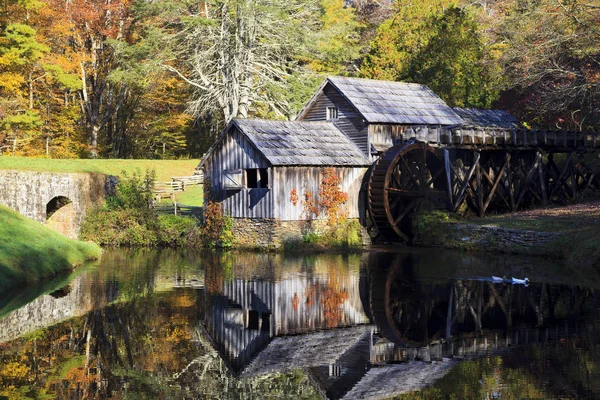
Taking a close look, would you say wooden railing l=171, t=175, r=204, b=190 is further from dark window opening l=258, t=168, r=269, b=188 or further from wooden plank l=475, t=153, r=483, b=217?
wooden plank l=475, t=153, r=483, b=217

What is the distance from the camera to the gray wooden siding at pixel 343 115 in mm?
33719

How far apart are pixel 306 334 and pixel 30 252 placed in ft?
34.3

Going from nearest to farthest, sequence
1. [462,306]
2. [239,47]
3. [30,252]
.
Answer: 1. [462,306]
2. [30,252]
3. [239,47]

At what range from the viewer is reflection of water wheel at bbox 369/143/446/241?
31.8 m

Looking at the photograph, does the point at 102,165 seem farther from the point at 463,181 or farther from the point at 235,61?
the point at 463,181

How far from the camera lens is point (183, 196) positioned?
45.6 meters

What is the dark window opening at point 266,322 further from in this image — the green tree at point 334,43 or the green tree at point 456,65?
the green tree at point 334,43

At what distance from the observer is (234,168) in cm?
3197

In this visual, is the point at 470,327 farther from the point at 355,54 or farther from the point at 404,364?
the point at 355,54

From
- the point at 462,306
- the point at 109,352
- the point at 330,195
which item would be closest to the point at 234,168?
the point at 330,195

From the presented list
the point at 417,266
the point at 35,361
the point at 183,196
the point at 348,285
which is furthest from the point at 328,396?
the point at 183,196

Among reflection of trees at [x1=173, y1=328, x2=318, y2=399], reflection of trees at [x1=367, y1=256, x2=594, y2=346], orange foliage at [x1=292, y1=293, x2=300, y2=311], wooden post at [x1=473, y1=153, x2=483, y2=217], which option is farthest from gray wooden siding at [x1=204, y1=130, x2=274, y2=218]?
reflection of trees at [x1=173, y1=328, x2=318, y2=399]

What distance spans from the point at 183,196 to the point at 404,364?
3333 centimetres

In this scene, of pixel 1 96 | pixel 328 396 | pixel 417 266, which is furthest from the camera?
pixel 1 96
